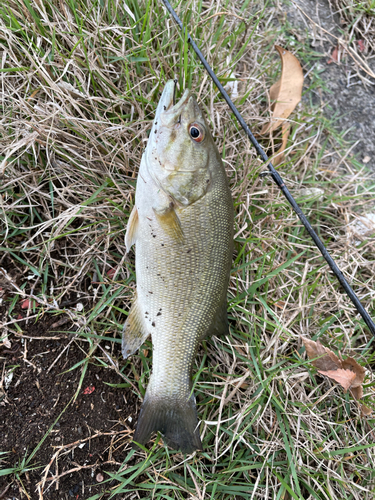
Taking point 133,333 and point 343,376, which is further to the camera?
point 343,376

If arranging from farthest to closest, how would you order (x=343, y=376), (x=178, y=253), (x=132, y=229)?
(x=343, y=376) → (x=132, y=229) → (x=178, y=253)

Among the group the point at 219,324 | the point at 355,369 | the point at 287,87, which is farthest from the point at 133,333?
the point at 287,87

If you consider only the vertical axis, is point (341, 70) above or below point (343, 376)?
above

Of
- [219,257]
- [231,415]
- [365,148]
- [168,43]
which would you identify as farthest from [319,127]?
[231,415]

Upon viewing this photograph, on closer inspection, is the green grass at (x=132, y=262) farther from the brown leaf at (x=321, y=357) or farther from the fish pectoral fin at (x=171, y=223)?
the fish pectoral fin at (x=171, y=223)

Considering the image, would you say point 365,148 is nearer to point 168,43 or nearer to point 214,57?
point 214,57

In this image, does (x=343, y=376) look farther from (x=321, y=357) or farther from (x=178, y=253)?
(x=178, y=253)

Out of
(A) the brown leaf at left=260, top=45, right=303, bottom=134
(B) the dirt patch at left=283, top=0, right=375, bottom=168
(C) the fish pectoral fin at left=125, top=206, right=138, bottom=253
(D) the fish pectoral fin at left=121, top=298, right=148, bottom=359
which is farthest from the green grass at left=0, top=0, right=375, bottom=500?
(B) the dirt patch at left=283, top=0, right=375, bottom=168
